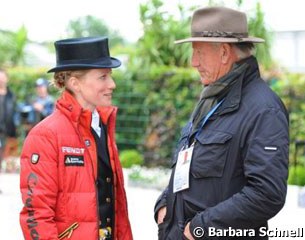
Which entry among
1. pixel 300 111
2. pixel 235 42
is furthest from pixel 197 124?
pixel 300 111

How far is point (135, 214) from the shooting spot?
8172mm

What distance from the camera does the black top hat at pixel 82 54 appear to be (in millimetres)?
3373

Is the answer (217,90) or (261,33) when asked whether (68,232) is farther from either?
(261,33)

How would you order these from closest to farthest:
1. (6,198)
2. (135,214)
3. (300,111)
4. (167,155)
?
(135,214) → (6,198) → (300,111) → (167,155)

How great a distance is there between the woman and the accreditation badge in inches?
15.3

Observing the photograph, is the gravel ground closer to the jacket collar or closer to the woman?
the woman

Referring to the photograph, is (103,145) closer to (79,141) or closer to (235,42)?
(79,141)

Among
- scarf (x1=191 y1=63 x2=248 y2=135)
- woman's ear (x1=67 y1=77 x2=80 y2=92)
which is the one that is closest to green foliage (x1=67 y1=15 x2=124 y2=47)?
woman's ear (x1=67 y1=77 x2=80 y2=92)

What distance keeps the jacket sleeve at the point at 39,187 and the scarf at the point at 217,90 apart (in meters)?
0.68

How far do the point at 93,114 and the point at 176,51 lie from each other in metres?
9.85

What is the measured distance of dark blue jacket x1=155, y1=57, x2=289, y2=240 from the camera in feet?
9.28

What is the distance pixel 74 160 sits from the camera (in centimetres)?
321

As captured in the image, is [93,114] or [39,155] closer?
[39,155]

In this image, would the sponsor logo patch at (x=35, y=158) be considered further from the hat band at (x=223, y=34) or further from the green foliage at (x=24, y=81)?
the green foliage at (x=24, y=81)
